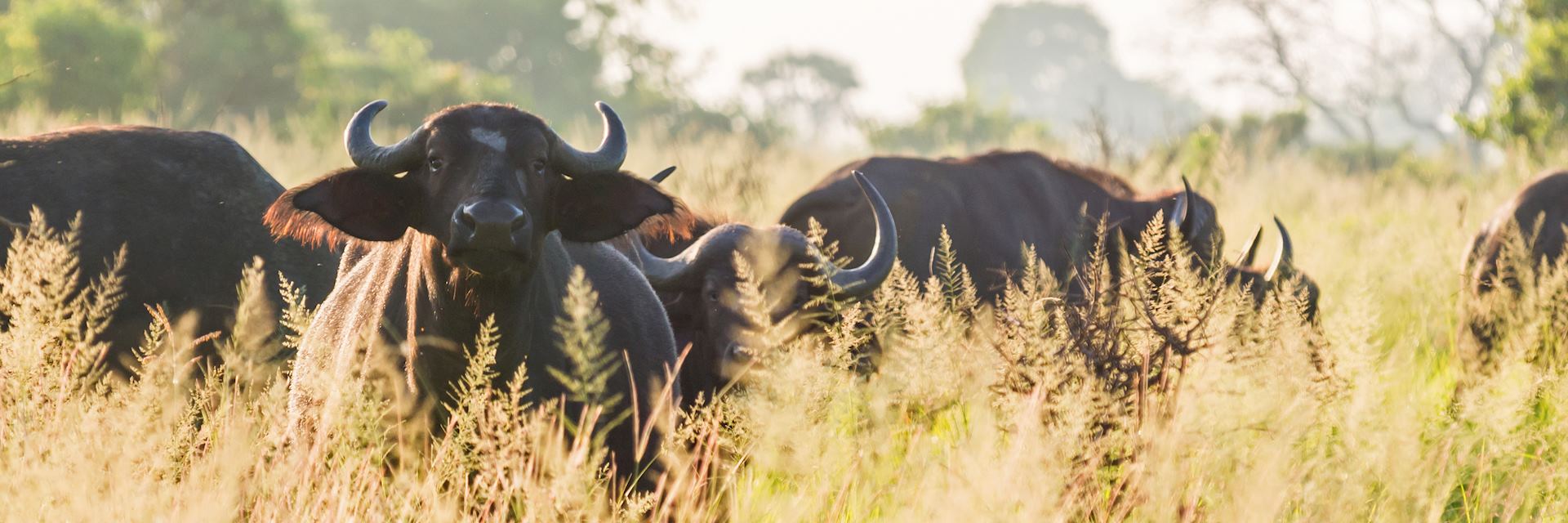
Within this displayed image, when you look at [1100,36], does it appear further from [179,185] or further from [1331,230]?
[179,185]

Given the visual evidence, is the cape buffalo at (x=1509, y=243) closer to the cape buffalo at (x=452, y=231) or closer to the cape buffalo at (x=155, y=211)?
the cape buffalo at (x=452, y=231)

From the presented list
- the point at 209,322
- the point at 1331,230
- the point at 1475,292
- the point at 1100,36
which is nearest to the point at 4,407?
the point at 209,322

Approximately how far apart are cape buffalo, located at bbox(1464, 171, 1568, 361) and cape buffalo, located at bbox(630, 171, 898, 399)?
286 centimetres

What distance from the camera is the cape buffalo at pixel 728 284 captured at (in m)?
5.26

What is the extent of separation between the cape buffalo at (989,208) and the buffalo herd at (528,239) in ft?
0.05

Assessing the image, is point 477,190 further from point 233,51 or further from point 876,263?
point 233,51

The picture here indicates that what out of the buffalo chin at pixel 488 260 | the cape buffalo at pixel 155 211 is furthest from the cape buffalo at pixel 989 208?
the buffalo chin at pixel 488 260

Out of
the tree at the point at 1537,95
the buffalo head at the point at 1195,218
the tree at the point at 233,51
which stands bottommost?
the tree at the point at 1537,95

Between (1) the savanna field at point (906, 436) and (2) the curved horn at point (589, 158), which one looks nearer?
(1) the savanna field at point (906, 436)

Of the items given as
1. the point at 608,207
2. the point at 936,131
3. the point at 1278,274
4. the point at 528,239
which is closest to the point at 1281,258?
the point at 1278,274

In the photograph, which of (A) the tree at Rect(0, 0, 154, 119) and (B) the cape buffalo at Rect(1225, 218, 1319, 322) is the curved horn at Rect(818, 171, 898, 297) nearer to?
(B) the cape buffalo at Rect(1225, 218, 1319, 322)

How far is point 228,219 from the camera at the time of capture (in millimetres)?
5625

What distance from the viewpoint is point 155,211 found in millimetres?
5500

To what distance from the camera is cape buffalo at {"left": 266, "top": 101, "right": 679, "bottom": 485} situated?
384cm
